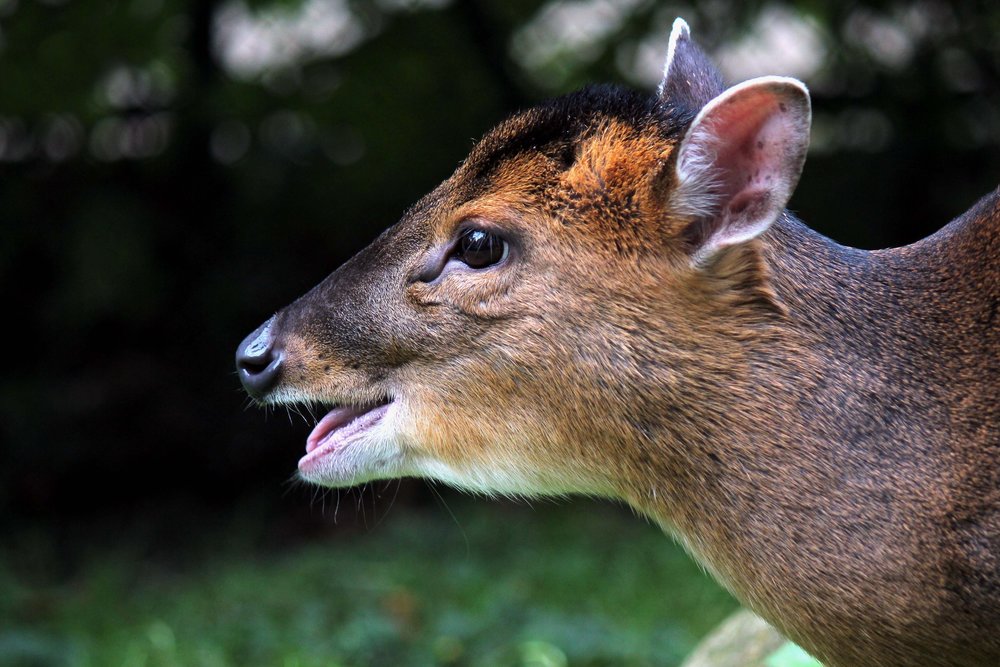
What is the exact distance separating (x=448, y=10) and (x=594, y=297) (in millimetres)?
5121

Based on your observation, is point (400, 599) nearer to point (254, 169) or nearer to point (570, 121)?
point (570, 121)

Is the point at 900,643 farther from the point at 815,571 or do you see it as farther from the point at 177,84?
the point at 177,84

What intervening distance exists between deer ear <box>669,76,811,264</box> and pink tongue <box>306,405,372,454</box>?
36.1 inches

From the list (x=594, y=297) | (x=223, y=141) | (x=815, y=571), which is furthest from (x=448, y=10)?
(x=815, y=571)

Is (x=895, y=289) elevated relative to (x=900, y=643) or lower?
elevated

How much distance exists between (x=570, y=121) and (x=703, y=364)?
65cm

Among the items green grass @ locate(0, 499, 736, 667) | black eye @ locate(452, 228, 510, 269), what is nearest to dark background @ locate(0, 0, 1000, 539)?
green grass @ locate(0, 499, 736, 667)

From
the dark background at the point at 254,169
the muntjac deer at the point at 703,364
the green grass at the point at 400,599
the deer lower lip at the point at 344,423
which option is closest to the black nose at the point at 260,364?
the muntjac deer at the point at 703,364

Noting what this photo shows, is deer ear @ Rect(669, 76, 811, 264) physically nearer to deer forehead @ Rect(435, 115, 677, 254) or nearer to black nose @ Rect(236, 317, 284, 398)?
deer forehead @ Rect(435, 115, 677, 254)

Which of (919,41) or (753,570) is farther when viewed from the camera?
(919,41)

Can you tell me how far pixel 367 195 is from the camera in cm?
795

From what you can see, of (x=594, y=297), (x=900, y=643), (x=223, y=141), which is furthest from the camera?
(x=223, y=141)

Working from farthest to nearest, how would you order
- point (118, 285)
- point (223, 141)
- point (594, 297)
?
point (223, 141) → point (118, 285) → point (594, 297)

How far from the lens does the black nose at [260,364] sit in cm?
321
